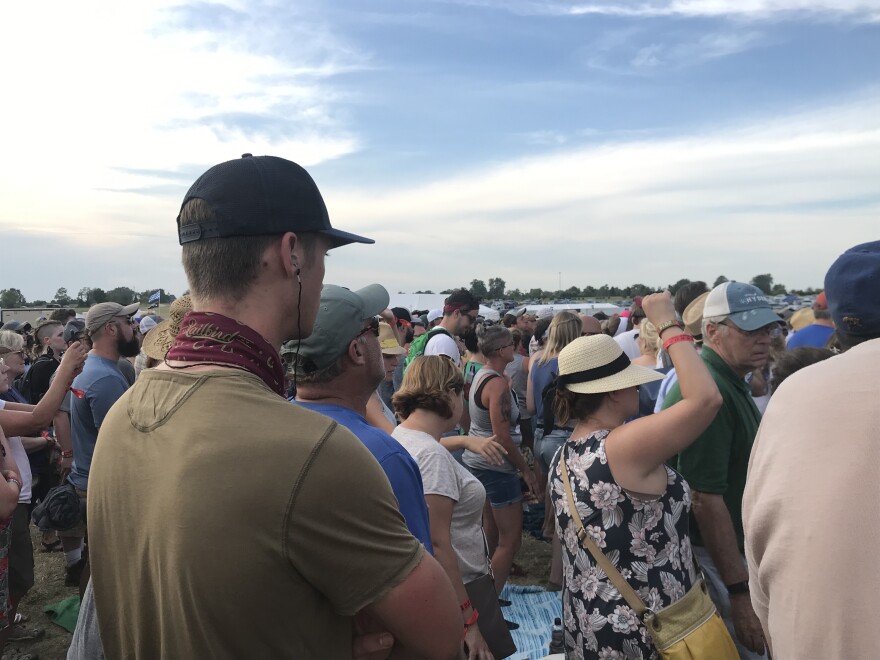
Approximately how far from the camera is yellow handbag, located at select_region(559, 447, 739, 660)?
89.4 inches

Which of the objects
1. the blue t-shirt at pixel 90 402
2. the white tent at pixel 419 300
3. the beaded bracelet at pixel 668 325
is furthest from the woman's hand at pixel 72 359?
the white tent at pixel 419 300

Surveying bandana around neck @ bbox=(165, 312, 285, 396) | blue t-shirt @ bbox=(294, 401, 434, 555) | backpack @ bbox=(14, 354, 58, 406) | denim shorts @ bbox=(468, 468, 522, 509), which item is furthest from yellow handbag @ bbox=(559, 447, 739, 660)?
backpack @ bbox=(14, 354, 58, 406)

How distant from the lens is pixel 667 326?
266 centimetres

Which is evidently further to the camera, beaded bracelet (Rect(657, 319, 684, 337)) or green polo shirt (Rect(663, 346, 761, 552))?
green polo shirt (Rect(663, 346, 761, 552))

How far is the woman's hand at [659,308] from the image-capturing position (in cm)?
271

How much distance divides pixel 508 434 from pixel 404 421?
2.10 metres

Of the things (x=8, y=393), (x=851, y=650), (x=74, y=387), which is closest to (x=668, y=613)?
(x=851, y=650)

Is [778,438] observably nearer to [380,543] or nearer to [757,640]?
[380,543]

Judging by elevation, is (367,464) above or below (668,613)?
above

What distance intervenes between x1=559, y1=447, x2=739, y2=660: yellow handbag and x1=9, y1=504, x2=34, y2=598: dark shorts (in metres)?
3.81

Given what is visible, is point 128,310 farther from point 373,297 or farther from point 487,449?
point 373,297

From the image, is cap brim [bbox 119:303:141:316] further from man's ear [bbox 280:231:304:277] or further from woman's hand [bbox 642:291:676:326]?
man's ear [bbox 280:231:304:277]

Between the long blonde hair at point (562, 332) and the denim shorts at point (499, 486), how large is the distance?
4.26 feet

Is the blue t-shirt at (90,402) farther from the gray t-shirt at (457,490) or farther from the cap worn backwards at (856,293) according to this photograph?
the cap worn backwards at (856,293)
